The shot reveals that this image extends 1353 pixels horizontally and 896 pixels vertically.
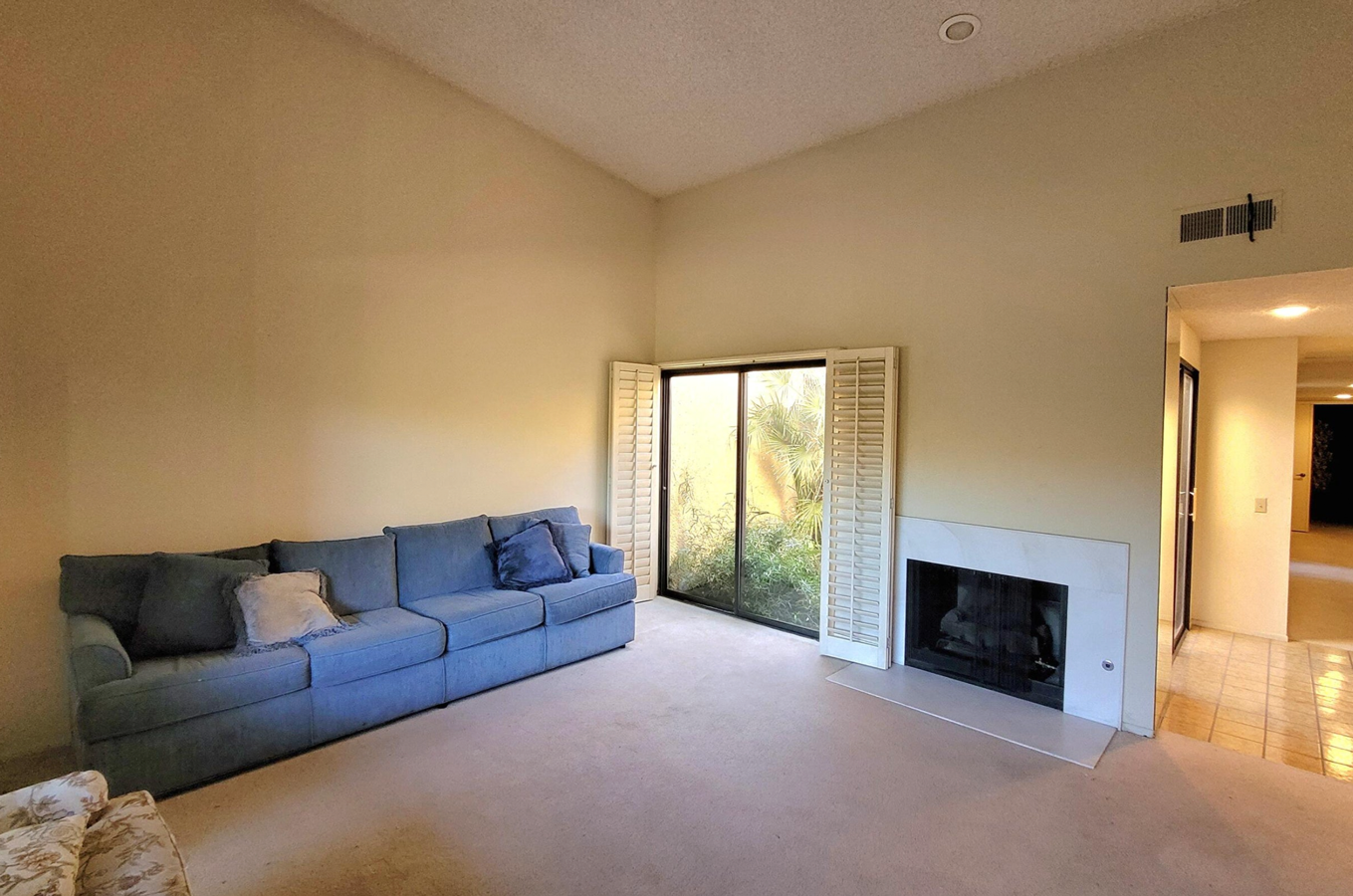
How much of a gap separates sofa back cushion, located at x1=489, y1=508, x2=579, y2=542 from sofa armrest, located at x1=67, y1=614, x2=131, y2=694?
1.96 metres

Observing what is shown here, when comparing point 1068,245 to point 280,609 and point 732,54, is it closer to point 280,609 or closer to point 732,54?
point 732,54

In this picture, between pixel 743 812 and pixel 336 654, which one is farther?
pixel 336 654

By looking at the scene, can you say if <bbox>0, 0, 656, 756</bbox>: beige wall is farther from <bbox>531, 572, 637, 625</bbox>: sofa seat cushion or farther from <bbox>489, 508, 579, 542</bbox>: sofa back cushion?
<bbox>531, 572, 637, 625</bbox>: sofa seat cushion

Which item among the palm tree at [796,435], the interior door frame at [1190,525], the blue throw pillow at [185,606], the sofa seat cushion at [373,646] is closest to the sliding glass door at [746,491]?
the palm tree at [796,435]

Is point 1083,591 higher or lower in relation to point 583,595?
higher

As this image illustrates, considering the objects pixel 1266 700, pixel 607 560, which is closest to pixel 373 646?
pixel 607 560

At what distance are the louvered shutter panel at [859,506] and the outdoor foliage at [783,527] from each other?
0.28 m

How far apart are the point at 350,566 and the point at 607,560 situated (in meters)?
1.62

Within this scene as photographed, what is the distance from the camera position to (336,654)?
285 centimetres

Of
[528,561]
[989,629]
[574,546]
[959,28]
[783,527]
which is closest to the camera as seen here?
[959,28]

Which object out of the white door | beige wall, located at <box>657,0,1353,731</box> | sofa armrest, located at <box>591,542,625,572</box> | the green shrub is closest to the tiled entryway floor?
beige wall, located at <box>657,0,1353,731</box>

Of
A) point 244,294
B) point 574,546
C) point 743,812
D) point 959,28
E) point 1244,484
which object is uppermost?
point 959,28

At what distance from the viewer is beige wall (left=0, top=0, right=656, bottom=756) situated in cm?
275

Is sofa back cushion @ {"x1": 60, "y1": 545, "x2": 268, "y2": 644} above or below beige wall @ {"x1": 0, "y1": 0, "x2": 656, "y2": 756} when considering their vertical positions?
below
